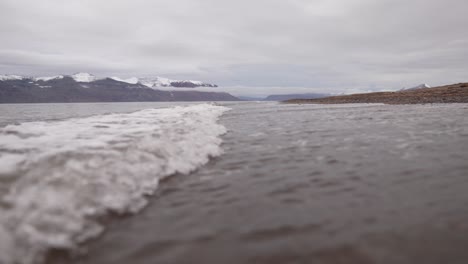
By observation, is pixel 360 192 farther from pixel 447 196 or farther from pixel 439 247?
pixel 439 247

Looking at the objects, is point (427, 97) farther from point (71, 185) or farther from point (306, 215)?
point (71, 185)

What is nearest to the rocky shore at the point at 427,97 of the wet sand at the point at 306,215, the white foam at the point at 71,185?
the wet sand at the point at 306,215

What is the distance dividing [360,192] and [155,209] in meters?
3.04

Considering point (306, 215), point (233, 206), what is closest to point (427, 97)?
point (306, 215)

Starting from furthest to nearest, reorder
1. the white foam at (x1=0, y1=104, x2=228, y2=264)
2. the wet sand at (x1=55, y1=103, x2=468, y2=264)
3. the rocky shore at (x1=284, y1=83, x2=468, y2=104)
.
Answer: the rocky shore at (x1=284, y1=83, x2=468, y2=104)
the white foam at (x1=0, y1=104, x2=228, y2=264)
the wet sand at (x1=55, y1=103, x2=468, y2=264)

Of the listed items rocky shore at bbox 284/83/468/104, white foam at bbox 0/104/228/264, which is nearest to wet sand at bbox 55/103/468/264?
white foam at bbox 0/104/228/264

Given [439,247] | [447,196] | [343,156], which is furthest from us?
[343,156]

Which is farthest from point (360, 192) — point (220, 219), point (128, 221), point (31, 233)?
point (31, 233)

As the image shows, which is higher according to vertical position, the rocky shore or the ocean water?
the rocky shore

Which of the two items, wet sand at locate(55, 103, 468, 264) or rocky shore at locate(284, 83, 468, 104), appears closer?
wet sand at locate(55, 103, 468, 264)

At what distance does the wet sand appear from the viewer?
279 centimetres

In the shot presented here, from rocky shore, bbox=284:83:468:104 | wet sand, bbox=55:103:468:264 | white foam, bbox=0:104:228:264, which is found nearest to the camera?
wet sand, bbox=55:103:468:264

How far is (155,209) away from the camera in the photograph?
4031mm

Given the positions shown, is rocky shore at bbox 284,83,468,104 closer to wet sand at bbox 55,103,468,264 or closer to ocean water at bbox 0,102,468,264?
ocean water at bbox 0,102,468,264
